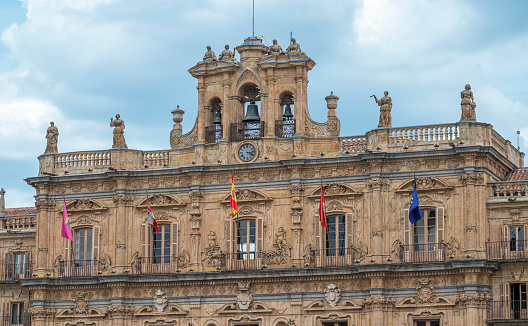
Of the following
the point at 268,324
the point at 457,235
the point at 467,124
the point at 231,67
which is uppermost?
the point at 231,67

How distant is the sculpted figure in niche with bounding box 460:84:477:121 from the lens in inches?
2151

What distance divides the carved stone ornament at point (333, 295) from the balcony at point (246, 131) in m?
8.23

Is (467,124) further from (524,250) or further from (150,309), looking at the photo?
(150,309)

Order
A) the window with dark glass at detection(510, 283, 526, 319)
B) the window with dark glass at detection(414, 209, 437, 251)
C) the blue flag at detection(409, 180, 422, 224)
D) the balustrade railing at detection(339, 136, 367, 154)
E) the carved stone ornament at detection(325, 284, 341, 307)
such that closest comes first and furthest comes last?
the window with dark glass at detection(510, 283, 526, 319) → the blue flag at detection(409, 180, 422, 224) → the window with dark glass at detection(414, 209, 437, 251) → the carved stone ornament at detection(325, 284, 341, 307) → the balustrade railing at detection(339, 136, 367, 154)

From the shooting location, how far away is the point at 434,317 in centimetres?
5334

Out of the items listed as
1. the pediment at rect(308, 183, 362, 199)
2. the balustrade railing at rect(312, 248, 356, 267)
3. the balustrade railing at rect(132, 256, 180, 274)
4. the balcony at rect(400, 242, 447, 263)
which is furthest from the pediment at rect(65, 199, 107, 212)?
the balcony at rect(400, 242, 447, 263)

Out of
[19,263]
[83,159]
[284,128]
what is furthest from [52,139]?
[284,128]

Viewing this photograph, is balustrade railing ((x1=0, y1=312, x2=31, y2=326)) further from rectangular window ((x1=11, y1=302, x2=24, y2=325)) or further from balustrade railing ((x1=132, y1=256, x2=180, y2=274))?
balustrade railing ((x1=132, y1=256, x2=180, y2=274))

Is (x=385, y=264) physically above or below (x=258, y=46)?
below

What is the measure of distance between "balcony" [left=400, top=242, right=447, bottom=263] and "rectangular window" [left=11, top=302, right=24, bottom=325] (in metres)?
20.3

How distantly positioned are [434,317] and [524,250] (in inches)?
194

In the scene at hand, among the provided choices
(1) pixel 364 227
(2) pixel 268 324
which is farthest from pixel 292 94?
(2) pixel 268 324

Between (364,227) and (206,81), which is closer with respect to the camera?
(364,227)

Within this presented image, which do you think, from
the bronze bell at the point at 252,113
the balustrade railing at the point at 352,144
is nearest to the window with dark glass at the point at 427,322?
the balustrade railing at the point at 352,144
